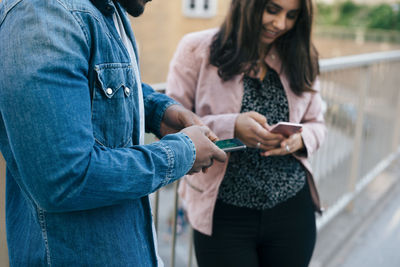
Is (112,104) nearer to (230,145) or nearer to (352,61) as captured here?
(230,145)

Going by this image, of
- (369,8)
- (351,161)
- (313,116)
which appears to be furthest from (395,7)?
(313,116)

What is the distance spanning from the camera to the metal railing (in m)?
3.11

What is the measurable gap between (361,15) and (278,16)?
30.0 metres

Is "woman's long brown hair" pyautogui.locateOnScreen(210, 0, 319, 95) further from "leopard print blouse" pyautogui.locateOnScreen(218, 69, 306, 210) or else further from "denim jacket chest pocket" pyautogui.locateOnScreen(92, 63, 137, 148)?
"denim jacket chest pocket" pyautogui.locateOnScreen(92, 63, 137, 148)

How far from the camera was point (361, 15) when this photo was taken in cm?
2838

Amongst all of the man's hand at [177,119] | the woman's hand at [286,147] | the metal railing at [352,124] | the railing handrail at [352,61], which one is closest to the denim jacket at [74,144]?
the man's hand at [177,119]

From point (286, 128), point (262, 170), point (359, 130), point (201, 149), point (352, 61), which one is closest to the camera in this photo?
point (201, 149)

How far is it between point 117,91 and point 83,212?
291 mm

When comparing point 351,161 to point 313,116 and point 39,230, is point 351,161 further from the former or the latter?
point 39,230

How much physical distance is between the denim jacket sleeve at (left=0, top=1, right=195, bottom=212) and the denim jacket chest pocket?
0.15 ft

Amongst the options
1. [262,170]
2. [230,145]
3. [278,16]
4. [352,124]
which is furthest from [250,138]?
[352,124]

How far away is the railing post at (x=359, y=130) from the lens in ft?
11.4

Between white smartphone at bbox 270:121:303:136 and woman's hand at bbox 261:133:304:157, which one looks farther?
woman's hand at bbox 261:133:304:157

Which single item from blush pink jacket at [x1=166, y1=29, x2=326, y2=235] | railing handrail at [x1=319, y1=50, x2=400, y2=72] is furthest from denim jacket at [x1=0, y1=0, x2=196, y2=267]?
railing handrail at [x1=319, y1=50, x2=400, y2=72]
